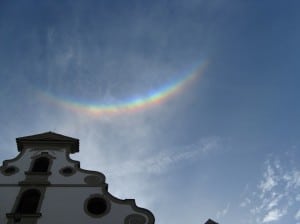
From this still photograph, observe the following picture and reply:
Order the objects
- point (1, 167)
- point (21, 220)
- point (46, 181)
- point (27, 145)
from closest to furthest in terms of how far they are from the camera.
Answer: point (21, 220), point (46, 181), point (1, 167), point (27, 145)

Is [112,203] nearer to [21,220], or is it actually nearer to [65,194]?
[65,194]

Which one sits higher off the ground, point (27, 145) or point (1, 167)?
point (27, 145)

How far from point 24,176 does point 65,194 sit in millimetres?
3016

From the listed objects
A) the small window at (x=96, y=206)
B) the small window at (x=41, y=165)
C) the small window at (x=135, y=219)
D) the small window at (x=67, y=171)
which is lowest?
the small window at (x=135, y=219)

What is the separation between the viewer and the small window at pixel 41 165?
64.1ft

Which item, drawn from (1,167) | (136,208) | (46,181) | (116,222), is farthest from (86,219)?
(1,167)

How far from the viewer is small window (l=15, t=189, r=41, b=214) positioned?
53.7 ft

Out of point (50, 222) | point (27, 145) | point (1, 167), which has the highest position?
point (27, 145)

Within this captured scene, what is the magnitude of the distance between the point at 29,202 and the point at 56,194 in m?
1.40

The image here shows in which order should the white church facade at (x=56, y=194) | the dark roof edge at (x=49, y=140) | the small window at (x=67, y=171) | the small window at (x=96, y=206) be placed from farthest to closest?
the dark roof edge at (x=49, y=140), the small window at (x=67, y=171), the small window at (x=96, y=206), the white church facade at (x=56, y=194)

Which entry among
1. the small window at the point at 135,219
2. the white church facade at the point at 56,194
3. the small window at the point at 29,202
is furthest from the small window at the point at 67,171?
the small window at the point at 135,219

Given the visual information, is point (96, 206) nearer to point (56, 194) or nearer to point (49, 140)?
point (56, 194)

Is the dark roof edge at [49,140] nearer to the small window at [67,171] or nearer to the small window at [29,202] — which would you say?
the small window at [67,171]

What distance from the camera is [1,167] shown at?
19328mm
